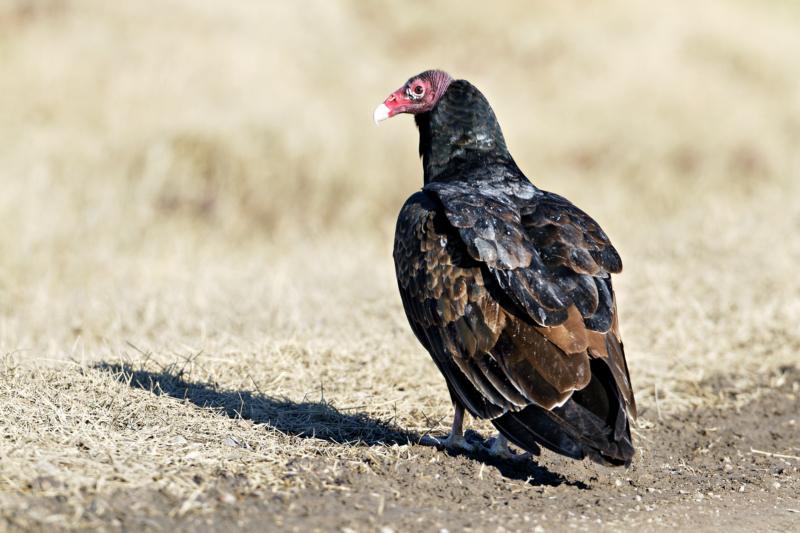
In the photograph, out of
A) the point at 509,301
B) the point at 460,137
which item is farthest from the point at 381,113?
the point at 509,301

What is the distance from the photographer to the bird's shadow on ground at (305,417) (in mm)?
3156

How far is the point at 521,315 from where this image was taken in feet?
9.38

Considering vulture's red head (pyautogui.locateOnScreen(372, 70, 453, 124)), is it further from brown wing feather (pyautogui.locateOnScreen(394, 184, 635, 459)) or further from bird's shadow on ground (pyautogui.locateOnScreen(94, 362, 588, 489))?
bird's shadow on ground (pyautogui.locateOnScreen(94, 362, 588, 489))

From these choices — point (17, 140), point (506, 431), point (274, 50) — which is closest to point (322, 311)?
point (506, 431)

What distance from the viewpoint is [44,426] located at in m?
2.74

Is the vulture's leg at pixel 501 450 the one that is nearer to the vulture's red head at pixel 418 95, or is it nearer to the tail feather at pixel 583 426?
the tail feather at pixel 583 426

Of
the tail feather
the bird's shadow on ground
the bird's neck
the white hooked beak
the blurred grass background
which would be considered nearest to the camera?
the tail feather

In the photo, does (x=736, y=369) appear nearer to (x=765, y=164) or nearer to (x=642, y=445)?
(x=642, y=445)

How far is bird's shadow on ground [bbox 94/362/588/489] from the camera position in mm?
3156

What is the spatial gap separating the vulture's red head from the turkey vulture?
685 millimetres

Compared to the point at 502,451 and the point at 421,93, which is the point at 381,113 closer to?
the point at 421,93

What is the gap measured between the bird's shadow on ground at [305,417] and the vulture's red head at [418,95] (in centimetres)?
144

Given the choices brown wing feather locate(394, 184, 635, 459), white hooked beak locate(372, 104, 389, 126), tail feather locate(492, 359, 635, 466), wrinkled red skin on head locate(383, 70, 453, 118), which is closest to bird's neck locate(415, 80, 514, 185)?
wrinkled red skin on head locate(383, 70, 453, 118)

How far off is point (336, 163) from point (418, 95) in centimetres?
561
